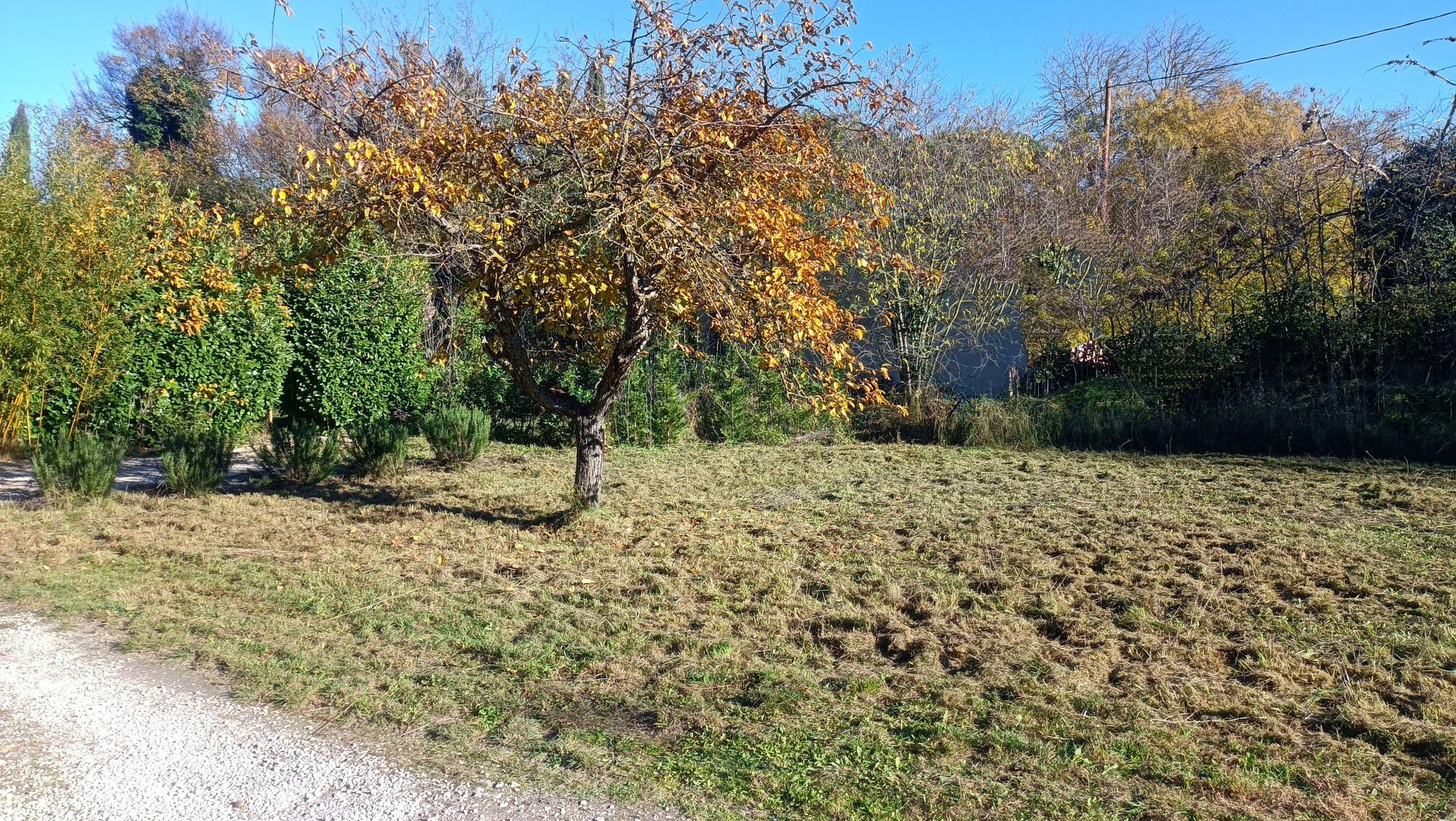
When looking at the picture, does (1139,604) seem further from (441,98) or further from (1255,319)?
(1255,319)

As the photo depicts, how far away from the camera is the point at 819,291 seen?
6688mm

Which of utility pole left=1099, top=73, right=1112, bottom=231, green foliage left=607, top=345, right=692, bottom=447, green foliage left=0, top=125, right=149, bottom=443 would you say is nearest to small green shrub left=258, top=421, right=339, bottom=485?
green foliage left=0, top=125, right=149, bottom=443

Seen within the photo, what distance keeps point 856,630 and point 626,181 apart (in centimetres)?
307

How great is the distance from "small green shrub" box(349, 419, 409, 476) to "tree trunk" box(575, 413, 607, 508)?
258cm

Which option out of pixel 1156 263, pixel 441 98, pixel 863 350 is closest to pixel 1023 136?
pixel 1156 263

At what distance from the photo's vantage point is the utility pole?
685 inches

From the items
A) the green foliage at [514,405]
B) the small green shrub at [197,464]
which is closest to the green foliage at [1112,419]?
the green foliage at [514,405]

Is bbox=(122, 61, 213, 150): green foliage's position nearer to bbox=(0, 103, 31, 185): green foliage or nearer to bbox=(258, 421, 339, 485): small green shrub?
bbox=(0, 103, 31, 185): green foliage

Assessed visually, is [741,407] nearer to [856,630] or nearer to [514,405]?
[514,405]

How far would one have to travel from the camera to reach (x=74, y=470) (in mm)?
7926

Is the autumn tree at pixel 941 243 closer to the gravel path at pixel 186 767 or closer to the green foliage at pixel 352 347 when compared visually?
the green foliage at pixel 352 347

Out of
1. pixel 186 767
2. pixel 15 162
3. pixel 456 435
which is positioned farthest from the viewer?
pixel 456 435

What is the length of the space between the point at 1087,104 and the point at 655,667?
22485 millimetres

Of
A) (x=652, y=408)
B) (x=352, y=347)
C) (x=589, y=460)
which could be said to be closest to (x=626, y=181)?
(x=589, y=460)
